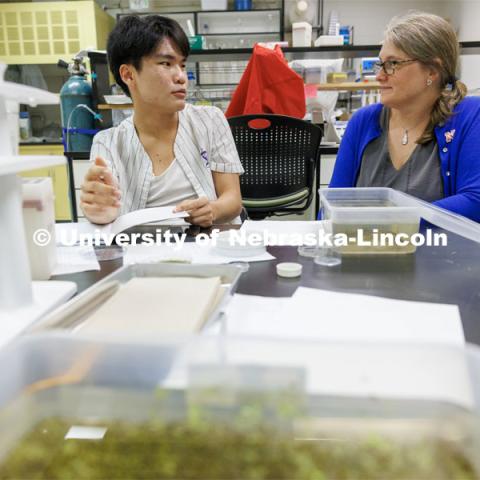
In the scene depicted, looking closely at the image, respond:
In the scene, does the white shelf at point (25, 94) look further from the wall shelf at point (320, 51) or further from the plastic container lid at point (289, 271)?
the wall shelf at point (320, 51)

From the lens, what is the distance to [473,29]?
14.1 ft

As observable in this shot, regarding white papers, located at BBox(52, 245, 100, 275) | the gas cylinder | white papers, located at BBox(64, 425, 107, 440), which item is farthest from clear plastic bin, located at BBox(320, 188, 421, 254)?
the gas cylinder

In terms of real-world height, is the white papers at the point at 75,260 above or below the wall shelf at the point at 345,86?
below

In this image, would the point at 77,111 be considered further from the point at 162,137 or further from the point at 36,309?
the point at 36,309

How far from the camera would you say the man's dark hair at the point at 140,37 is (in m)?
1.30

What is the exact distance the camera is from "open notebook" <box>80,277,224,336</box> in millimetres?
485

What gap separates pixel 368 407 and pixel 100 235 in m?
0.78

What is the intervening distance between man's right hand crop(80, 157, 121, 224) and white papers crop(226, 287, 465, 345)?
473 millimetres

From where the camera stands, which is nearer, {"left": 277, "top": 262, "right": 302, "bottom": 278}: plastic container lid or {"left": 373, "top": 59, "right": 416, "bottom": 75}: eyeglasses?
{"left": 277, "top": 262, "right": 302, "bottom": 278}: plastic container lid

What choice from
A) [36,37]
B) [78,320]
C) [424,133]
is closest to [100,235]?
[78,320]

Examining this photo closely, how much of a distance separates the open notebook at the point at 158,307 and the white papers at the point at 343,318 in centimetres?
5

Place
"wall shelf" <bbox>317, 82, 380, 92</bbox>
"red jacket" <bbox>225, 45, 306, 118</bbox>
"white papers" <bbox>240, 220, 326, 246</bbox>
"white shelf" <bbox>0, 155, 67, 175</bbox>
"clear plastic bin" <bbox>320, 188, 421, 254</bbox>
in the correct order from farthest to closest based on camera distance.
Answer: "wall shelf" <bbox>317, 82, 380, 92</bbox> < "red jacket" <bbox>225, 45, 306, 118</bbox> < "white papers" <bbox>240, 220, 326, 246</bbox> < "clear plastic bin" <bbox>320, 188, 421, 254</bbox> < "white shelf" <bbox>0, 155, 67, 175</bbox>

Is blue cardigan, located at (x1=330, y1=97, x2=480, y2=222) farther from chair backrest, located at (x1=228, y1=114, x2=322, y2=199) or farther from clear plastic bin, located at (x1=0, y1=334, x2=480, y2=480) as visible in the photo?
clear plastic bin, located at (x1=0, y1=334, x2=480, y2=480)

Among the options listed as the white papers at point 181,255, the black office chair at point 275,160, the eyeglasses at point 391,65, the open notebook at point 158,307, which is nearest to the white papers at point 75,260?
the white papers at point 181,255
